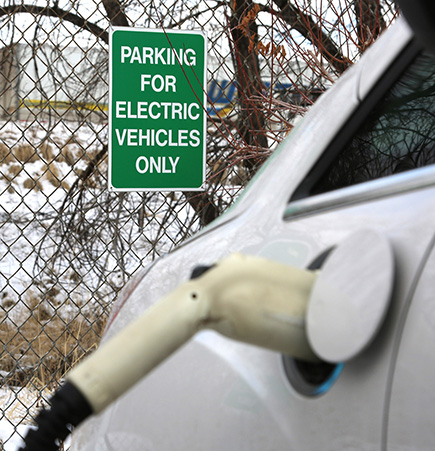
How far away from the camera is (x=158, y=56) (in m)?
3.26

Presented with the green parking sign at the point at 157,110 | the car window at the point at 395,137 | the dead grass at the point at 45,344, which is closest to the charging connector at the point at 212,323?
the car window at the point at 395,137

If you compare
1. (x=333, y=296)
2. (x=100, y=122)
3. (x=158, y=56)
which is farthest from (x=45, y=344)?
(x=333, y=296)

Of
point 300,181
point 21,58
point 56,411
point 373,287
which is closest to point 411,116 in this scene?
point 300,181

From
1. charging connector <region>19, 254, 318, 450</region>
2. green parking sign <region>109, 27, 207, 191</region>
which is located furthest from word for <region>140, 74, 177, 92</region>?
charging connector <region>19, 254, 318, 450</region>

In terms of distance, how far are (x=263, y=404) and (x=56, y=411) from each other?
0.29 metres

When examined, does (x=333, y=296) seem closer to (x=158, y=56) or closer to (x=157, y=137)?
(x=157, y=137)

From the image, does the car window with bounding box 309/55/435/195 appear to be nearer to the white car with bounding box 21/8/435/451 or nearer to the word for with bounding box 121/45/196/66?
the white car with bounding box 21/8/435/451

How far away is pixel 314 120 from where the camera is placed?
1.30 meters

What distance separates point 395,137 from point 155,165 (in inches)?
74.2

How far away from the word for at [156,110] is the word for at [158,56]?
7.7 inches

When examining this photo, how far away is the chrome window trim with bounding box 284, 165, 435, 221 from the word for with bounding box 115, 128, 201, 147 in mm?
2121

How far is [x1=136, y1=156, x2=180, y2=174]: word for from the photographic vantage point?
3225mm

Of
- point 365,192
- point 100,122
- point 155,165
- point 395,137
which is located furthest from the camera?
point 100,122

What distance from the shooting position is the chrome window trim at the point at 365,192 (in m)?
0.94
